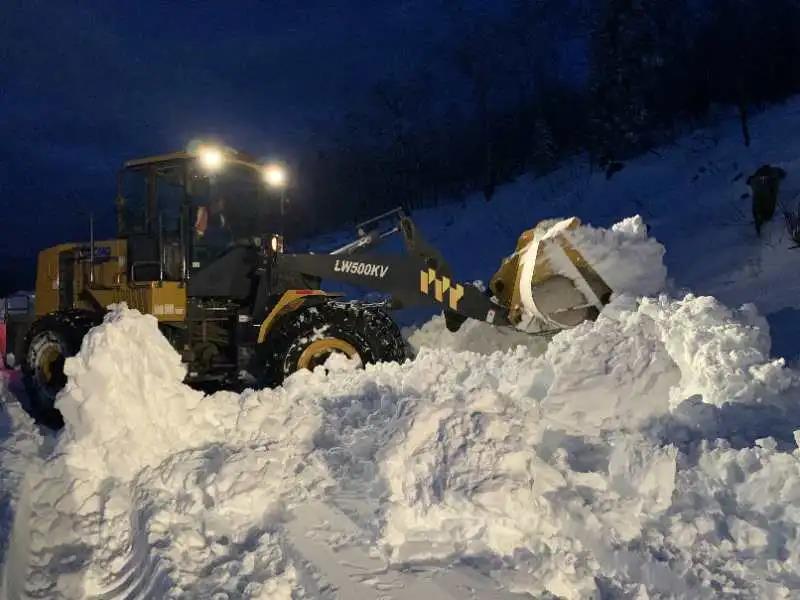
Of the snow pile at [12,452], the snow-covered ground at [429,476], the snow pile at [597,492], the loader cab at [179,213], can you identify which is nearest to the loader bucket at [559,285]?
the snow-covered ground at [429,476]

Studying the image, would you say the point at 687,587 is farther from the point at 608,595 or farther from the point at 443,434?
the point at 443,434

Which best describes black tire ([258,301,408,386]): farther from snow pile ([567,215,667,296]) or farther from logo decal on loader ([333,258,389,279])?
snow pile ([567,215,667,296])

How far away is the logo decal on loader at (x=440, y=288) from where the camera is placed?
25.2 ft

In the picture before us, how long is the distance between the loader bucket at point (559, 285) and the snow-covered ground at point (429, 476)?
0.46 m

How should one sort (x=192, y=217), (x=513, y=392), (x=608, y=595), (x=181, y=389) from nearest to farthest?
(x=608, y=595)
(x=181, y=389)
(x=513, y=392)
(x=192, y=217)

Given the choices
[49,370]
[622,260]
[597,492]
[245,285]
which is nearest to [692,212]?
[622,260]

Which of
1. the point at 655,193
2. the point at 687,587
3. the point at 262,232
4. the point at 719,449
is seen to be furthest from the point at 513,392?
the point at 655,193

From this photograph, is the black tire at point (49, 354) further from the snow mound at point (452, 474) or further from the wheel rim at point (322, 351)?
the wheel rim at point (322, 351)

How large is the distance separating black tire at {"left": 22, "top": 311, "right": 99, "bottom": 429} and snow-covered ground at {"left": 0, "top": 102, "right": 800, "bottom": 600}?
1.03 ft

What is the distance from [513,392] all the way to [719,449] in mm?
2004

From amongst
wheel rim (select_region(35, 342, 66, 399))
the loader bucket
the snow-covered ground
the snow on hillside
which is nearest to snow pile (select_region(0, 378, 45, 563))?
the snow-covered ground

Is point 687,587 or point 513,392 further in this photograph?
point 513,392

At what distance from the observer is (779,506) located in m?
3.70

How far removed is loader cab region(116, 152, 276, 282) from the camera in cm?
744
